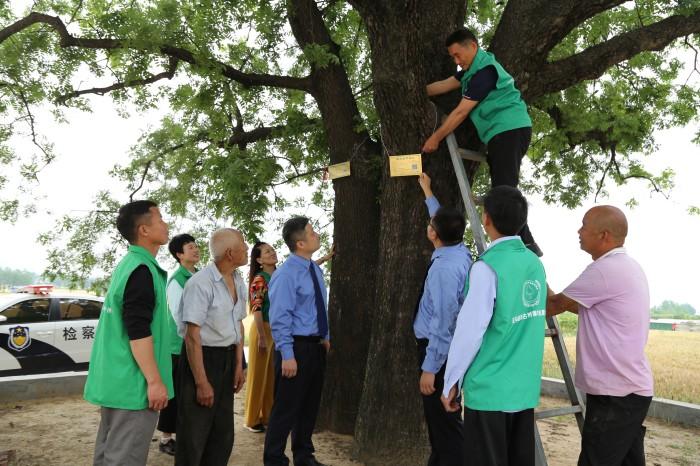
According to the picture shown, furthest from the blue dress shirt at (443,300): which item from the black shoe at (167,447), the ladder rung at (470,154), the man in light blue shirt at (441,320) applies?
the black shoe at (167,447)

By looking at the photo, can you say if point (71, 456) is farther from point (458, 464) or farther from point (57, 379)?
point (458, 464)

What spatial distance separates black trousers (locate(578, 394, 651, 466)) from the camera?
3096mm

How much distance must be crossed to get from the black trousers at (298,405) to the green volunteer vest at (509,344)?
6.28 ft

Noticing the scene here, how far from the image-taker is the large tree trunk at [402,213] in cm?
491

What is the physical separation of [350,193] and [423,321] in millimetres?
2556

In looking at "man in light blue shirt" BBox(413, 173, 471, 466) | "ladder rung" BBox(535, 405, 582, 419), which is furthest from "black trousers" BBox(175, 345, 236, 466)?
"ladder rung" BBox(535, 405, 582, 419)

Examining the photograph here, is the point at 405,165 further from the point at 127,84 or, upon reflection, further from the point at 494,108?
the point at 127,84

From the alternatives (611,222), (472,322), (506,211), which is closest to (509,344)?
(472,322)

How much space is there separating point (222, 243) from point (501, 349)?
81.2 inches

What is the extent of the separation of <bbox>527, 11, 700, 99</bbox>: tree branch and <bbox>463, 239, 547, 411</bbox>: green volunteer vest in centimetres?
294

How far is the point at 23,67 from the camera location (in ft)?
25.3

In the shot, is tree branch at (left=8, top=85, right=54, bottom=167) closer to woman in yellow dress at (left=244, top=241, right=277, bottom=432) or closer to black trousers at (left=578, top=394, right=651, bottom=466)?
woman in yellow dress at (left=244, top=241, right=277, bottom=432)

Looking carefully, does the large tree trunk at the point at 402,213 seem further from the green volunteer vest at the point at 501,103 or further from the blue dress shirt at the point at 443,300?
the blue dress shirt at the point at 443,300

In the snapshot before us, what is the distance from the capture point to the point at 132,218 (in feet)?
10.7
